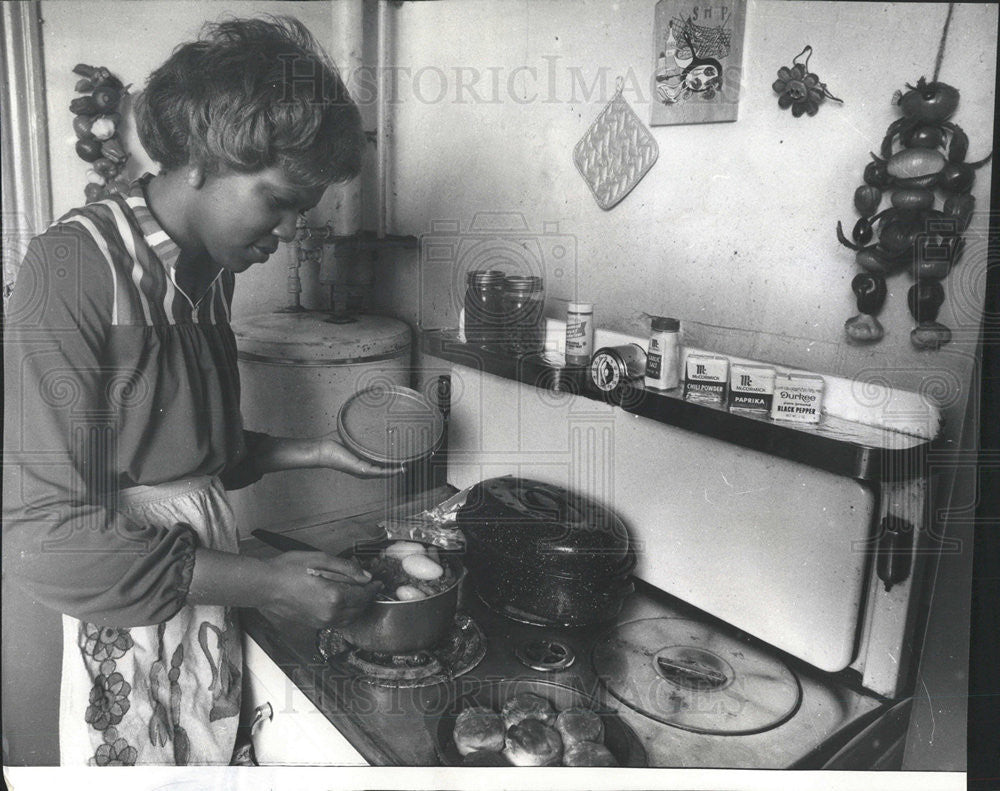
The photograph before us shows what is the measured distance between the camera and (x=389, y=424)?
1052 millimetres

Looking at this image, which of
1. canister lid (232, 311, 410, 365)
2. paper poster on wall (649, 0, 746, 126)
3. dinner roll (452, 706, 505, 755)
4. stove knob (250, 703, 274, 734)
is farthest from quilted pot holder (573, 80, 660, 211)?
stove knob (250, 703, 274, 734)

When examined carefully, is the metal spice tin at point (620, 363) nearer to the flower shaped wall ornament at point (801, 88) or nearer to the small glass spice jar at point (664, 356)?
the small glass spice jar at point (664, 356)

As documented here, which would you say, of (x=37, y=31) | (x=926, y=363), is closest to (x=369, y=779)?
(x=926, y=363)

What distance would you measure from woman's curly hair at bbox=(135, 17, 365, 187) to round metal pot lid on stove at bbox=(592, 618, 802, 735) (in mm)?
751

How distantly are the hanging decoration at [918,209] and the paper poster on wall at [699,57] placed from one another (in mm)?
211

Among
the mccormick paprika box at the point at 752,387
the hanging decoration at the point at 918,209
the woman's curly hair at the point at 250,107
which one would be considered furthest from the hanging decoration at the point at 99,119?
the hanging decoration at the point at 918,209

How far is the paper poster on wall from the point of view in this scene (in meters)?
0.90

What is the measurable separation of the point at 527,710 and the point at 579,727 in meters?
0.07

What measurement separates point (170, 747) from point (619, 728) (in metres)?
0.61

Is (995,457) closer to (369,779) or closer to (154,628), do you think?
(369,779)

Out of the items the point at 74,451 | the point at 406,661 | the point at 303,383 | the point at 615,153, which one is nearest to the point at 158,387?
the point at 74,451

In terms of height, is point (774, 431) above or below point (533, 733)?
above

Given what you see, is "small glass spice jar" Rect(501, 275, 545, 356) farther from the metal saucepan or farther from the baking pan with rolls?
the baking pan with rolls

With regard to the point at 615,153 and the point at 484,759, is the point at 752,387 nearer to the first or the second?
the point at 615,153
